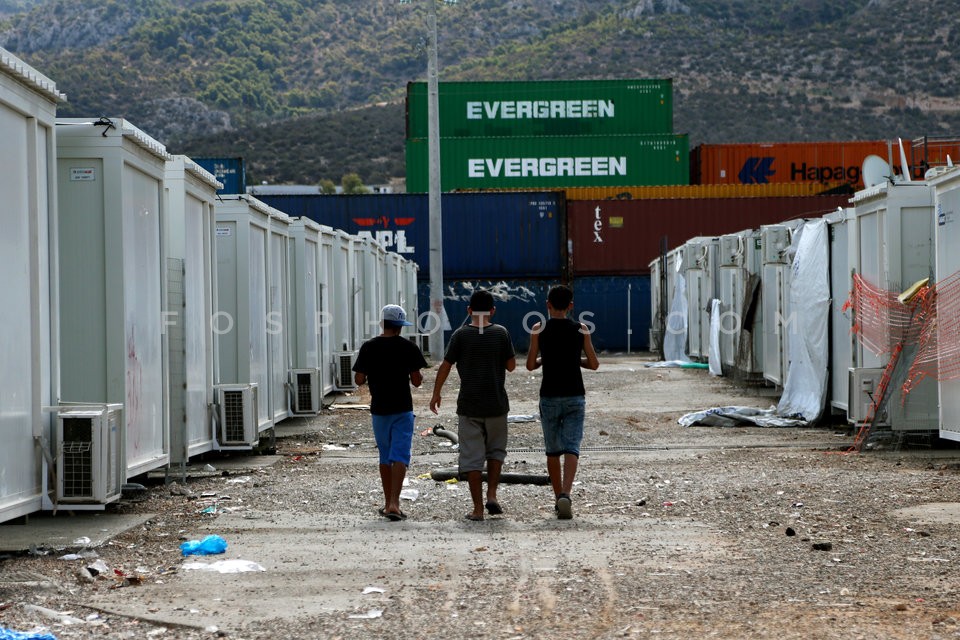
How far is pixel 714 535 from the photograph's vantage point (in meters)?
7.29

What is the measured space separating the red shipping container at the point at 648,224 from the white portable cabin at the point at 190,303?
27685mm

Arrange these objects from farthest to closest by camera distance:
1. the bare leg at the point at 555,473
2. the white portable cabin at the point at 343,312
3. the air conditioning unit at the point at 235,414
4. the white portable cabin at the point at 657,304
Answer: the white portable cabin at the point at 657,304, the white portable cabin at the point at 343,312, the air conditioning unit at the point at 235,414, the bare leg at the point at 555,473

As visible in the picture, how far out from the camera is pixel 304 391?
14570 mm

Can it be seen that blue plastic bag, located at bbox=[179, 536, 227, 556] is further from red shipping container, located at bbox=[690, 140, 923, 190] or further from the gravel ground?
red shipping container, located at bbox=[690, 140, 923, 190]

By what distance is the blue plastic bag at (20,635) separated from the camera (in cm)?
478

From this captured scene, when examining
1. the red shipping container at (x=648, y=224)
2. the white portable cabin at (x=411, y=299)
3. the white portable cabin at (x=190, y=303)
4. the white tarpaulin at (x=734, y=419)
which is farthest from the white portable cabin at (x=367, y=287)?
the red shipping container at (x=648, y=224)

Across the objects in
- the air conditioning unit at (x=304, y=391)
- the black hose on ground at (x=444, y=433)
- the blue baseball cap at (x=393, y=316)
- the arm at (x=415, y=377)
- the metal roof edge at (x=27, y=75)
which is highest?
the metal roof edge at (x=27, y=75)

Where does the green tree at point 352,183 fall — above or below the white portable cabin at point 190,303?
above

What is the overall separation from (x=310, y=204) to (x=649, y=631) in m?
34.1

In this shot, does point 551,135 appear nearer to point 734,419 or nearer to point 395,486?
point 734,419

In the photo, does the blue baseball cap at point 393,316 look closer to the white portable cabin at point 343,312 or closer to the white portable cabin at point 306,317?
the white portable cabin at point 306,317

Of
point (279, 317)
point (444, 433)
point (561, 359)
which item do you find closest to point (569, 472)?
point (561, 359)

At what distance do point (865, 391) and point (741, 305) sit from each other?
8319 mm

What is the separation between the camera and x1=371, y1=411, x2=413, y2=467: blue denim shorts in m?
8.12
